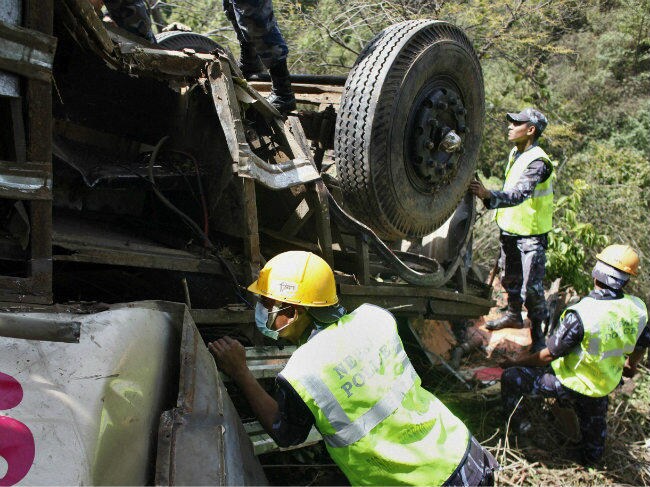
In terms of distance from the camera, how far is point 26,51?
1766 mm

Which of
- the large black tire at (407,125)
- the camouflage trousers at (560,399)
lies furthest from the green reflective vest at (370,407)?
the camouflage trousers at (560,399)

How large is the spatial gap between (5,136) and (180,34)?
2477mm

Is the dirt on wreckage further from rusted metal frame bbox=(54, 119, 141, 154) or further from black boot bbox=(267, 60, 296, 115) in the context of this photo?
black boot bbox=(267, 60, 296, 115)

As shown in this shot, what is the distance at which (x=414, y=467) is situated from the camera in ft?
6.27

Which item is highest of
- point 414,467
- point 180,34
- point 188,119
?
point 180,34

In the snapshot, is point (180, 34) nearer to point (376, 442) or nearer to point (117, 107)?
point (117, 107)

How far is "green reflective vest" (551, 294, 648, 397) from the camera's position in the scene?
3467 mm

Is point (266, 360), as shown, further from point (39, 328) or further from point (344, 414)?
point (39, 328)

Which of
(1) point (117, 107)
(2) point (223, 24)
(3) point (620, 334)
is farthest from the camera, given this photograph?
(2) point (223, 24)

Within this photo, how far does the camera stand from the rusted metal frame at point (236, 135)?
2.52m

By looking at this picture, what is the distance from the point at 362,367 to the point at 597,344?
2131 mm

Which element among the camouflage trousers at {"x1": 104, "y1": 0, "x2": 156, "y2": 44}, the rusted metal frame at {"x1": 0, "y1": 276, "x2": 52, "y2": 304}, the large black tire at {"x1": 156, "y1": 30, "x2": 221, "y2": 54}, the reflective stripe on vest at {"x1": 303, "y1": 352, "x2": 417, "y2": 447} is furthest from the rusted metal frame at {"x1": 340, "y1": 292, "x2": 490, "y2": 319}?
the large black tire at {"x1": 156, "y1": 30, "x2": 221, "y2": 54}

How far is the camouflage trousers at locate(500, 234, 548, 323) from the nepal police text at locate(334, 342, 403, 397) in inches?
105

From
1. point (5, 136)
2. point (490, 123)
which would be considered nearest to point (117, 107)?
point (5, 136)
